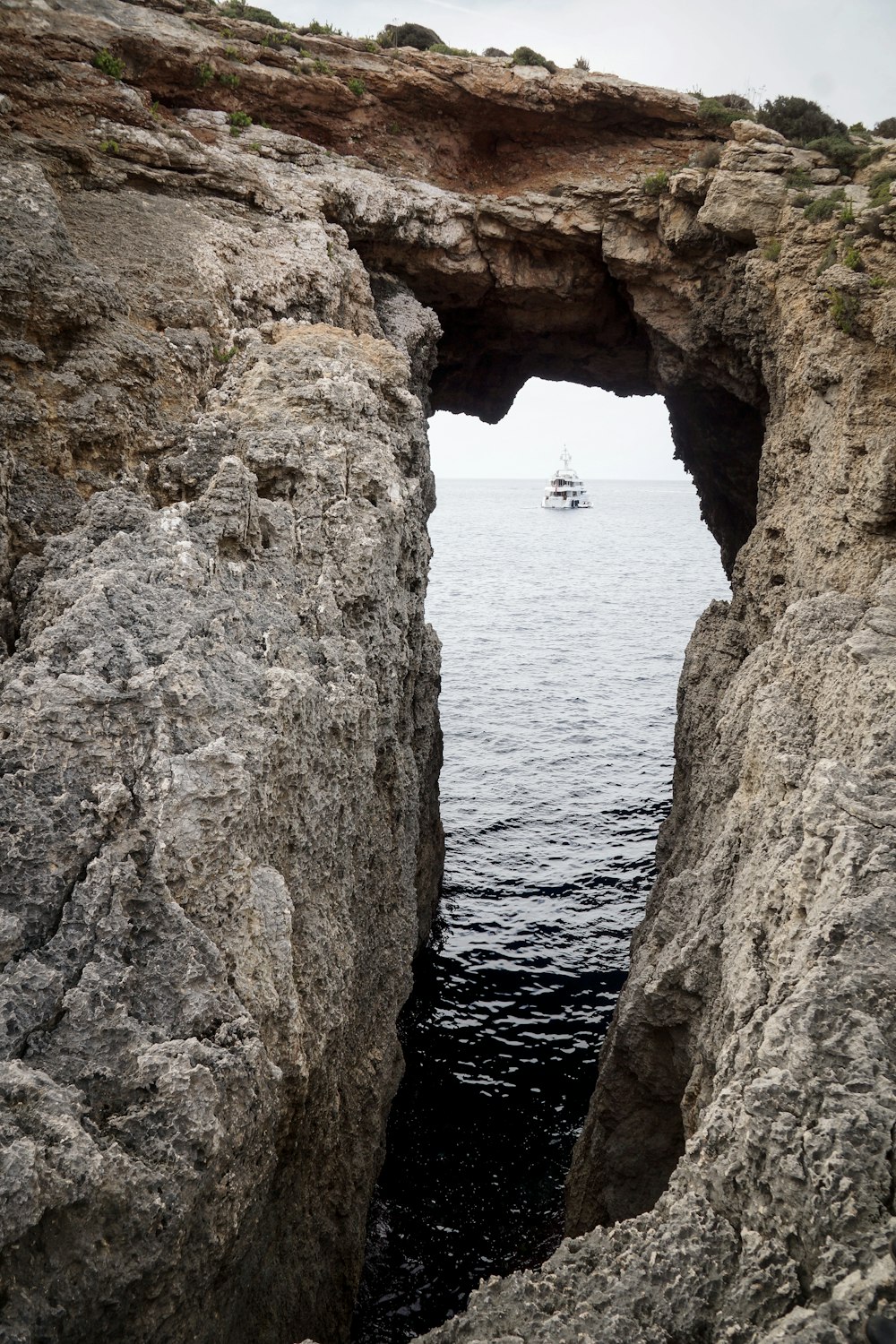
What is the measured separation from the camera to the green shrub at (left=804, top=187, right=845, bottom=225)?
17172 millimetres

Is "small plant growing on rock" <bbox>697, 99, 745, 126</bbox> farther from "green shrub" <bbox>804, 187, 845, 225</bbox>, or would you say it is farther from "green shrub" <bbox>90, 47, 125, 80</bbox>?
"green shrub" <bbox>90, 47, 125, 80</bbox>

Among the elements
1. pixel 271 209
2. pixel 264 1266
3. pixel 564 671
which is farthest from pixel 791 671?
pixel 564 671

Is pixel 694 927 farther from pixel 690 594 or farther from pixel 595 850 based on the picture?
pixel 690 594

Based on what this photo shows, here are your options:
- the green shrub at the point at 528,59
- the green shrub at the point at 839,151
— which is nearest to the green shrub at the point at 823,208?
the green shrub at the point at 839,151

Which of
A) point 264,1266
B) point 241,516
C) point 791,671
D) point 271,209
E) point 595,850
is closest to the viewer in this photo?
point 264,1266

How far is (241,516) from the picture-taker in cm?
1074

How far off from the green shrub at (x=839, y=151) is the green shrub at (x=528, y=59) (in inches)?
256

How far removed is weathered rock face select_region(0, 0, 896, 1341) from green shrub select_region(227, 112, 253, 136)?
12 cm

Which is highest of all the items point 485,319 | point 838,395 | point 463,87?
point 463,87

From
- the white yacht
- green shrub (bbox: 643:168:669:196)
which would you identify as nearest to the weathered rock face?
green shrub (bbox: 643:168:669:196)

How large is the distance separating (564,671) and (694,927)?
1349 inches

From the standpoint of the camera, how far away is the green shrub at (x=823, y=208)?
56.3 ft

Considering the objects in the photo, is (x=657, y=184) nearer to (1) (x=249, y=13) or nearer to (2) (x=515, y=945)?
(1) (x=249, y=13)

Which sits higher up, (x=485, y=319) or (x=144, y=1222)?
(x=485, y=319)
